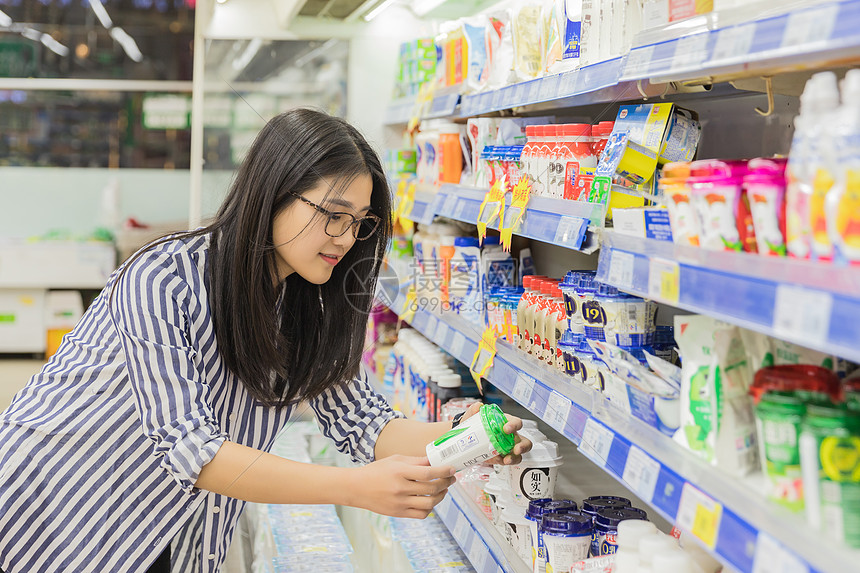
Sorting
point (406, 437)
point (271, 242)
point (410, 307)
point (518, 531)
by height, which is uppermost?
point (271, 242)

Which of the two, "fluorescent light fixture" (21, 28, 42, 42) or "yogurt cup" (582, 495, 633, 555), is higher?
"fluorescent light fixture" (21, 28, 42, 42)

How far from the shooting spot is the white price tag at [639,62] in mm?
1210

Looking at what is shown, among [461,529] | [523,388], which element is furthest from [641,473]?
[461,529]

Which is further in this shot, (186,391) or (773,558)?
(186,391)

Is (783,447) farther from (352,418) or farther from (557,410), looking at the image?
(352,418)

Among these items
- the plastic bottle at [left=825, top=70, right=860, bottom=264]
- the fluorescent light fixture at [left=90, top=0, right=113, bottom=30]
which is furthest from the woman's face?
the fluorescent light fixture at [left=90, top=0, right=113, bottom=30]

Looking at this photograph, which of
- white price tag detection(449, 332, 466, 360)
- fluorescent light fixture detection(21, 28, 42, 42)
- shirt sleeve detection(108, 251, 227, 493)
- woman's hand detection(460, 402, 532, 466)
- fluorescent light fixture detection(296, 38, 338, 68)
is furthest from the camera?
fluorescent light fixture detection(21, 28, 42, 42)

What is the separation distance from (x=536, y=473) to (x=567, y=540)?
28 cm

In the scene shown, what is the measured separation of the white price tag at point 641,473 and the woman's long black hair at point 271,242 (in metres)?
0.71

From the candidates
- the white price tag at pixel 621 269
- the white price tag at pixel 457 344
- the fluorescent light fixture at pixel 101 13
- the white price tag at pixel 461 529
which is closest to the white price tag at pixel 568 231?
the white price tag at pixel 621 269

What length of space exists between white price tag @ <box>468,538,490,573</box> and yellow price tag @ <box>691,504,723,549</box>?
1045 millimetres

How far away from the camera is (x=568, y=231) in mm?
1604

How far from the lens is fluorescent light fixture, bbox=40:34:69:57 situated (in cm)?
676

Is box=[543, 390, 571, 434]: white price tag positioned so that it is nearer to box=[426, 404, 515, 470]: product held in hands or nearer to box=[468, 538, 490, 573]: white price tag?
box=[426, 404, 515, 470]: product held in hands
